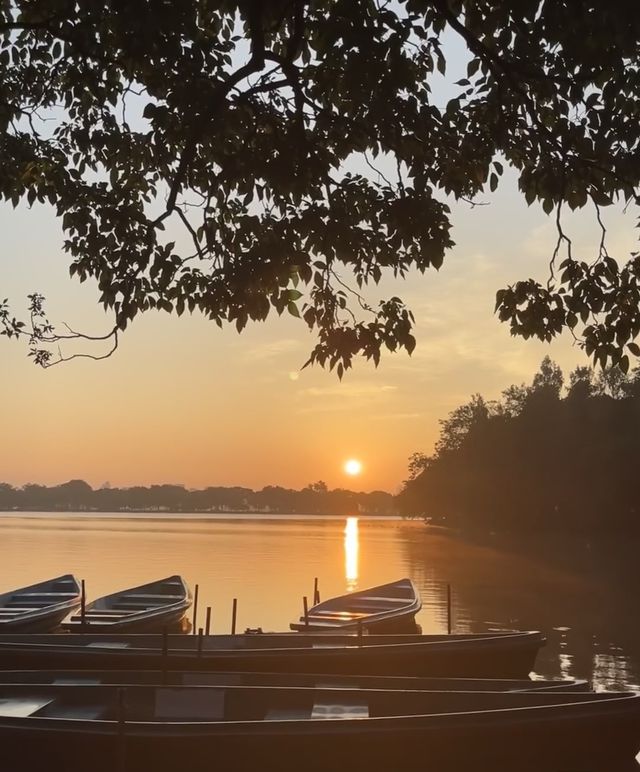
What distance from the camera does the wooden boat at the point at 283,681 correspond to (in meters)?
12.3

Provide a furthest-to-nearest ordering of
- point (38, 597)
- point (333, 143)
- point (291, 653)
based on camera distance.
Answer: point (38, 597), point (291, 653), point (333, 143)

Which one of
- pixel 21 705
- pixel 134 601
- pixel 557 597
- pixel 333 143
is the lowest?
pixel 557 597

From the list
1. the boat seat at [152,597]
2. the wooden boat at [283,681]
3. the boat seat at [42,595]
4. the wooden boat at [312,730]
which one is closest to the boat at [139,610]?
the boat seat at [152,597]

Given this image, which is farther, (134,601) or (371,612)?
(134,601)

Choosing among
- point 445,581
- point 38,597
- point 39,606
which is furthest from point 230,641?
point 445,581

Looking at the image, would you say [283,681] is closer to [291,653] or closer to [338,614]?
[291,653]

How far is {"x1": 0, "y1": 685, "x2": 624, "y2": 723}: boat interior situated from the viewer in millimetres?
11453

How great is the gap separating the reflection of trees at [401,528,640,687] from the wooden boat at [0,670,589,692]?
7.81 m

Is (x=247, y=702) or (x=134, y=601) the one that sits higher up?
(x=247, y=702)

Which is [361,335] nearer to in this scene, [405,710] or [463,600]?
[405,710]

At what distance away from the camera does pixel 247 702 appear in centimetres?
1174

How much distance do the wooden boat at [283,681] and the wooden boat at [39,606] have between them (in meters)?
8.94

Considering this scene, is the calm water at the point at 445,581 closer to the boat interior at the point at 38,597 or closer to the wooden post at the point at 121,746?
the boat interior at the point at 38,597

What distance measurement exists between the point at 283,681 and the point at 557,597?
26.4 metres
